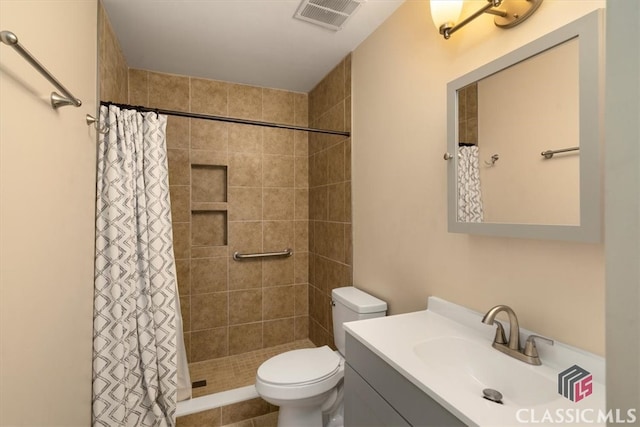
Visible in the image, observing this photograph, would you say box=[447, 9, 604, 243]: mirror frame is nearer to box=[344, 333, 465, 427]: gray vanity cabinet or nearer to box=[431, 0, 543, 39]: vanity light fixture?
box=[431, 0, 543, 39]: vanity light fixture

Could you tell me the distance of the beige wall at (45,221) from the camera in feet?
2.54

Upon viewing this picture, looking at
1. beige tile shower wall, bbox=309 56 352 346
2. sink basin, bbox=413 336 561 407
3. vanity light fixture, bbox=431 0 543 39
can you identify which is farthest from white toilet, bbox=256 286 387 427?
vanity light fixture, bbox=431 0 543 39

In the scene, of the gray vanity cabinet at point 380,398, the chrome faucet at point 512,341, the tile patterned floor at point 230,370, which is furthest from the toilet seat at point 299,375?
the chrome faucet at point 512,341

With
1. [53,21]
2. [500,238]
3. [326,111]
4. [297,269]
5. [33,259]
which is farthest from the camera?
[297,269]

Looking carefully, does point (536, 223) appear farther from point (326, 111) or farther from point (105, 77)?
point (105, 77)

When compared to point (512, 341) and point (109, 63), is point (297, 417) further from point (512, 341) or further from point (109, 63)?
point (109, 63)

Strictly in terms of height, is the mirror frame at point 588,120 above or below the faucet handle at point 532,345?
above

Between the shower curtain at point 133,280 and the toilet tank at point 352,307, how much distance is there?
3.14ft

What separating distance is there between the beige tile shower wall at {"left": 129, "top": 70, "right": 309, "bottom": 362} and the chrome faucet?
6.38 feet

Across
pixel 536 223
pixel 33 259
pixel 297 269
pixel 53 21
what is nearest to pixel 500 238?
pixel 536 223

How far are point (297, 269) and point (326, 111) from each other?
1.43m

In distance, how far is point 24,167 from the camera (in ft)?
2.77

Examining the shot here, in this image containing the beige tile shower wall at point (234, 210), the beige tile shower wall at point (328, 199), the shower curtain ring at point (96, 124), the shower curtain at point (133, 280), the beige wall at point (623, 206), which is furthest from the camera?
the beige tile shower wall at point (234, 210)

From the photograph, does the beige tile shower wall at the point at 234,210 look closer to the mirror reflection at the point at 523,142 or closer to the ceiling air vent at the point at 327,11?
the ceiling air vent at the point at 327,11
